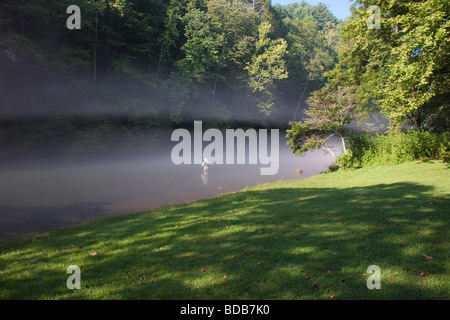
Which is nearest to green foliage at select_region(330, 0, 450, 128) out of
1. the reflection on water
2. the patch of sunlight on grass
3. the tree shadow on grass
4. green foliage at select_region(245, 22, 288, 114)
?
the tree shadow on grass

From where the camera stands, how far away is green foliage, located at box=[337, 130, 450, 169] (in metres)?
17.8

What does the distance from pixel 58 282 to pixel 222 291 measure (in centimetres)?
287

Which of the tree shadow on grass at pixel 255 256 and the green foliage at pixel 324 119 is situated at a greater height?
the green foliage at pixel 324 119

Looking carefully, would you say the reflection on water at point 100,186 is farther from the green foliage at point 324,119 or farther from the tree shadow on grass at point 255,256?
the tree shadow on grass at point 255,256

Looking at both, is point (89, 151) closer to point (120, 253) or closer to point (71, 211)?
point (71, 211)

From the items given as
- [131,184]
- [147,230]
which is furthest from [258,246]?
[131,184]

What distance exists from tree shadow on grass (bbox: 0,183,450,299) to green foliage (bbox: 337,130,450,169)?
36.8 feet

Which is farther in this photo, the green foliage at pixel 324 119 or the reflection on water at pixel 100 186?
the green foliage at pixel 324 119

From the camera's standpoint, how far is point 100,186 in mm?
16391

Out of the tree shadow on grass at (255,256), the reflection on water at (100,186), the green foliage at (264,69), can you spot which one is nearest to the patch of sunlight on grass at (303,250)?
the tree shadow on grass at (255,256)

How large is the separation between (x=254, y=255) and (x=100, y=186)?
44.7ft

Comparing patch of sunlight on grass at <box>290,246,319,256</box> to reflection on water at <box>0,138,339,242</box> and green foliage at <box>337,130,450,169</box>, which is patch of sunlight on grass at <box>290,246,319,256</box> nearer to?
reflection on water at <box>0,138,339,242</box>

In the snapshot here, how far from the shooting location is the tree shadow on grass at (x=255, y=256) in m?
4.16

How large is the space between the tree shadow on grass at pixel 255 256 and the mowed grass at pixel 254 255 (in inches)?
0.7
